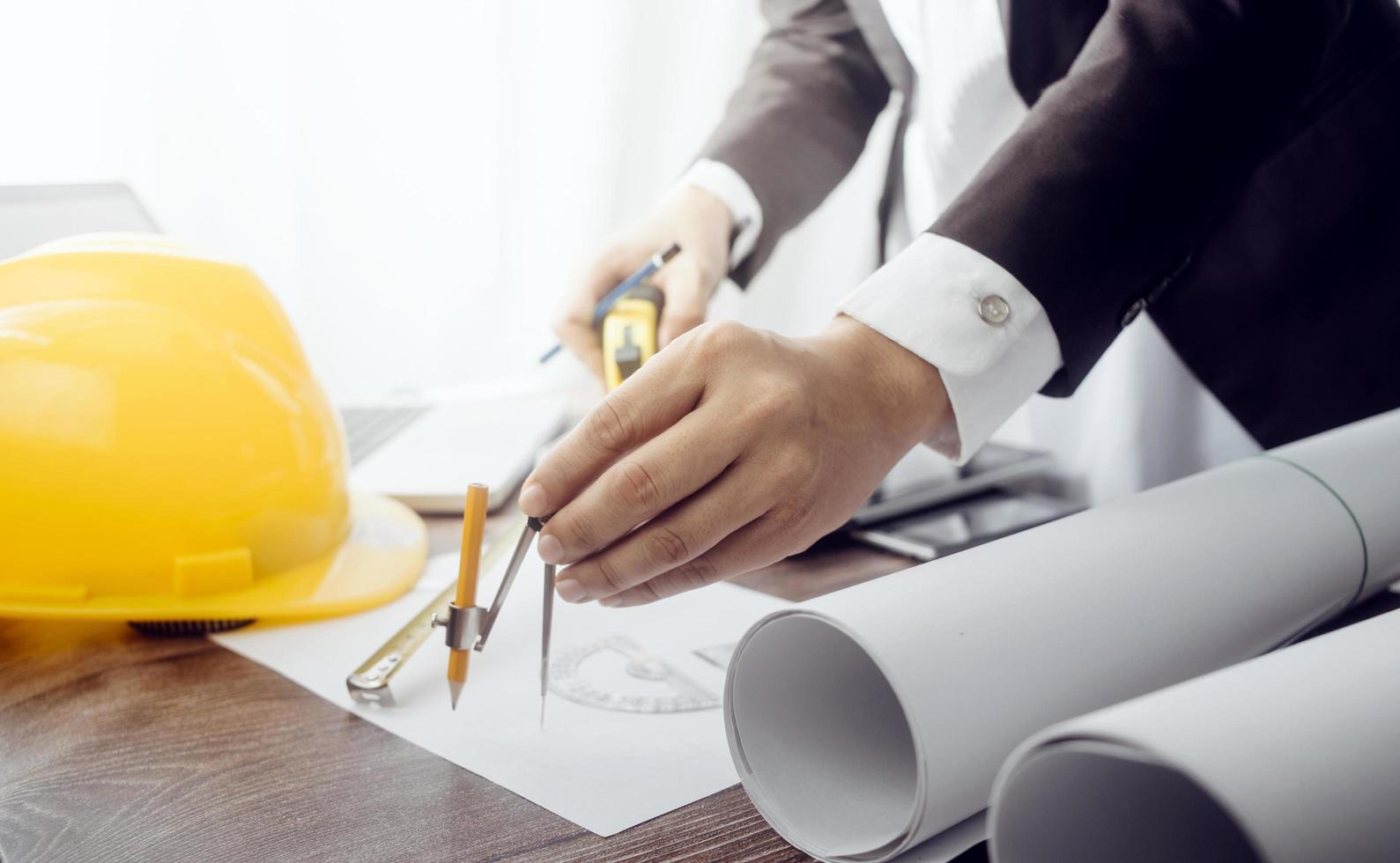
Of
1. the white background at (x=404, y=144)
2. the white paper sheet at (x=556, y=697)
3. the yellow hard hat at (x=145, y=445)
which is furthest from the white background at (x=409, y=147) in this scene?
the yellow hard hat at (x=145, y=445)

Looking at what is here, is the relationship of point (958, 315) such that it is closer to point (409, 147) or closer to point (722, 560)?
point (722, 560)

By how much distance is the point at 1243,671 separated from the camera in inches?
13.2

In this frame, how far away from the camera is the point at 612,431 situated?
49 cm

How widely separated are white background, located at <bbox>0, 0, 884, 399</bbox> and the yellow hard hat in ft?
3.10

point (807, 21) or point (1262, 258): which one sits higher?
point (807, 21)

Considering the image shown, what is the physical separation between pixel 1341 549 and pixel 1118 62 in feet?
0.93

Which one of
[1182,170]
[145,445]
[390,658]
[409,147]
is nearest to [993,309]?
[1182,170]

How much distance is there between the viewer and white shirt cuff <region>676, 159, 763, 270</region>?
105 cm

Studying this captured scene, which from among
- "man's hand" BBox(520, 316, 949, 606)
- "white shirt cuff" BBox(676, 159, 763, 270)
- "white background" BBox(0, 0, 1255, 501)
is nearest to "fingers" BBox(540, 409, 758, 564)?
"man's hand" BBox(520, 316, 949, 606)

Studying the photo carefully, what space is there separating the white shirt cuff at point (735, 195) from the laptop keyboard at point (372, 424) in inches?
14.8

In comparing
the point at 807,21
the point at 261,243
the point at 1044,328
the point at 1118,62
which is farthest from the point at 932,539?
the point at 261,243

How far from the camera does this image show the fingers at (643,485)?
1.56ft

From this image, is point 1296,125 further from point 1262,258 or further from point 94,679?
point 94,679

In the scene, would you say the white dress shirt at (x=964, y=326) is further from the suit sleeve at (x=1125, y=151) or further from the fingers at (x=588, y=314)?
the fingers at (x=588, y=314)
